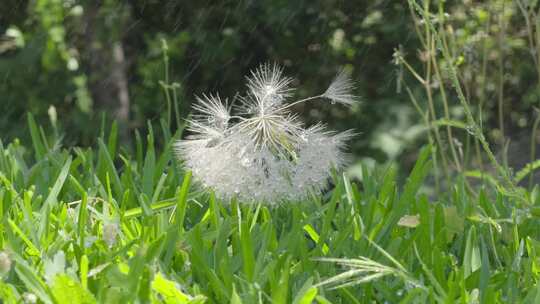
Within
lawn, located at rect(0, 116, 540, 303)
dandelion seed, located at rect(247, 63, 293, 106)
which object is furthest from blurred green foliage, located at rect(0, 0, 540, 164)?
dandelion seed, located at rect(247, 63, 293, 106)

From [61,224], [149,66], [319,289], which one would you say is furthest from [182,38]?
[319,289]

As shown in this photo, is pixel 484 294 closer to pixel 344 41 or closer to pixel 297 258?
pixel 297 258

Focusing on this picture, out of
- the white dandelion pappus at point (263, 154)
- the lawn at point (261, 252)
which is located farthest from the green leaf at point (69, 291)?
the white dandelion pappus at point (263, 154)

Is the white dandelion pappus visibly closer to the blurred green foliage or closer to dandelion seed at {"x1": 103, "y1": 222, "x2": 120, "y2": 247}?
dandelion seed at {"x1": 103, "y1": 222, "x2": 120, "y2": 247}

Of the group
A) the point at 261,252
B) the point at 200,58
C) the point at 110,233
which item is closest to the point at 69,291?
the point at 110,233

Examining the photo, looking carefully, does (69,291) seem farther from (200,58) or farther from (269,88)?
(200,58)

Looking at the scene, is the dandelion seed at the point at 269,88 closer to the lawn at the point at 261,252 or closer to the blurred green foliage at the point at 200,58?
the lawn at the point at 261,252
